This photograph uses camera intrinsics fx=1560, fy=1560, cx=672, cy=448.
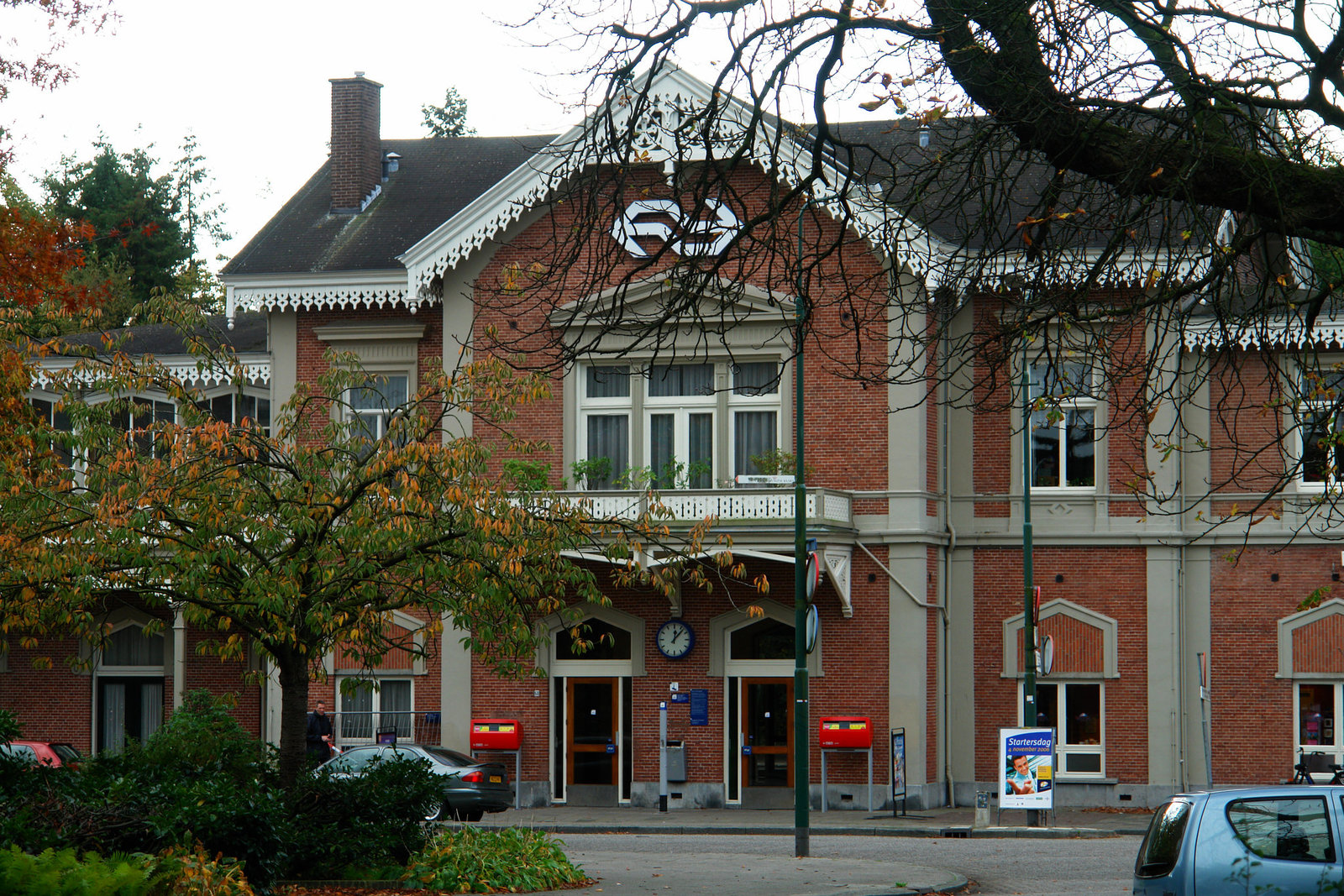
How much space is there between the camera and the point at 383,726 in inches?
1157

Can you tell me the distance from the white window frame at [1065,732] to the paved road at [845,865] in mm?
5035

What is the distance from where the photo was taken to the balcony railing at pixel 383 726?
29.2 meters

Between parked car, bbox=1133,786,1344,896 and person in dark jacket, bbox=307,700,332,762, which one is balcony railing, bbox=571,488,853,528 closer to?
person in dark jacket, bbox=307,700,332,762

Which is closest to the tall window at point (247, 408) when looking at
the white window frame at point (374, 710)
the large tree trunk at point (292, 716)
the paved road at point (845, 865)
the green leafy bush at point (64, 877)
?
the white window frame at point (374, 710)

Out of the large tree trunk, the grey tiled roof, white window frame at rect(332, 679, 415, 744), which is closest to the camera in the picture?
the large tree trunk

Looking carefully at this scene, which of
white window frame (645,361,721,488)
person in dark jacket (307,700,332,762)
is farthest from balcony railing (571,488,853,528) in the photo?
person in dark jacket (307,700,332,762)

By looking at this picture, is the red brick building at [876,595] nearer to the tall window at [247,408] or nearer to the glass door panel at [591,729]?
the glass door panel at [591,729]

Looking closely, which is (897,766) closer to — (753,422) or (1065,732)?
(1065,732)

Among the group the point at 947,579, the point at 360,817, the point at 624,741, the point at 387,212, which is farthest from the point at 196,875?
the point at 387,212

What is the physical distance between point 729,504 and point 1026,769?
259 inches

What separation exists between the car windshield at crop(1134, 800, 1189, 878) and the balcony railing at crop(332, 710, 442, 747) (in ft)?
66.4

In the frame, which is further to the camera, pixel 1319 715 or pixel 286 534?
pixel 1319 715

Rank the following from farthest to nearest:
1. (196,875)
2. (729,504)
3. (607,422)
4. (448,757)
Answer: (607,422)
(729,504)
(448,757)
(196,875)

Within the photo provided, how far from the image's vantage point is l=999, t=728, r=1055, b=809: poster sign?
23578 mm
